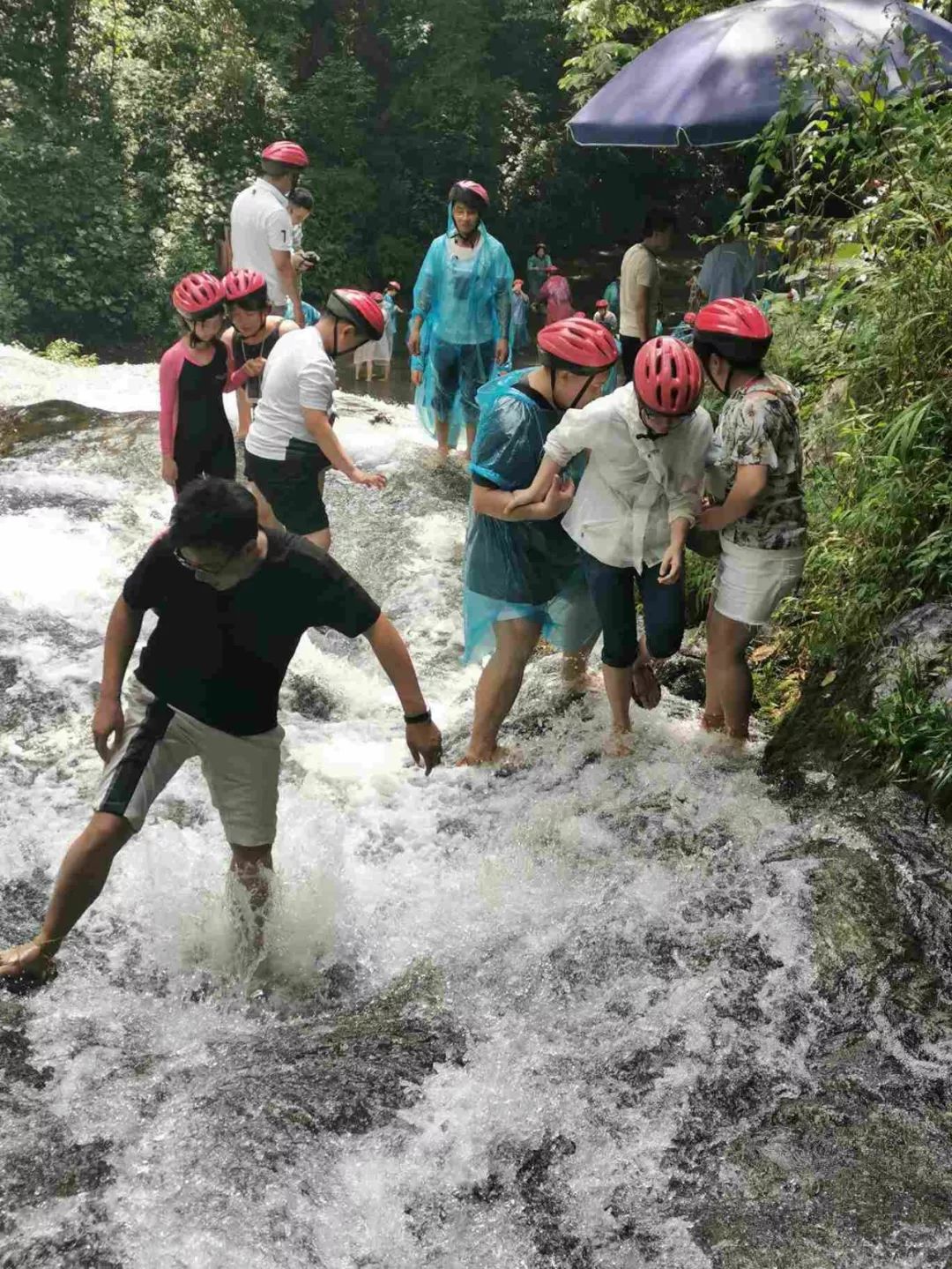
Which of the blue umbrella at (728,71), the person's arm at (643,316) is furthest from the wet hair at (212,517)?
the blue umbrella at (728,71)

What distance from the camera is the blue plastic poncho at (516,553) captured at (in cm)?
491

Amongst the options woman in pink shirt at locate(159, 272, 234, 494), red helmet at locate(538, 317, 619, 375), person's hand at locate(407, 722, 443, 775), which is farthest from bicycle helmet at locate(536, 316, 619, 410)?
woman in pink shirt at locate(159, 272, 234, 494)

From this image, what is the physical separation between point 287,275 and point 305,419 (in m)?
2.72

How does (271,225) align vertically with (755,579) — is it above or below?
above

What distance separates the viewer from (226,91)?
2244cm

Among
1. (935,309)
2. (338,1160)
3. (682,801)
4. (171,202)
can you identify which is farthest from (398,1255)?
(171,202)

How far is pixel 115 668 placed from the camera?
12.5 ft

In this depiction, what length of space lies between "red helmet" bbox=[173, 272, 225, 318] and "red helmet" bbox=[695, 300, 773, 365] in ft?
8.11

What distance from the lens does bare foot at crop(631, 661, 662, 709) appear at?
538cm

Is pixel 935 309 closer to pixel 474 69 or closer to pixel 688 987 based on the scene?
pixel 688 987

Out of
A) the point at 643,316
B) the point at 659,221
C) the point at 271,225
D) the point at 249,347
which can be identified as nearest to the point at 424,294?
the point at 271,225

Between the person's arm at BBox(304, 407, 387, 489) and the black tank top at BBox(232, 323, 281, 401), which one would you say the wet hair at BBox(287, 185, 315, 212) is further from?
the person's arm at BBox(304, 407, 387, 489)

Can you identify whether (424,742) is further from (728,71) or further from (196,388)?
(728,71)

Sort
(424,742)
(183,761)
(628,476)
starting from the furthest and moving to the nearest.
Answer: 1. (628,476)
2. (424,742)
3. (183,761)
